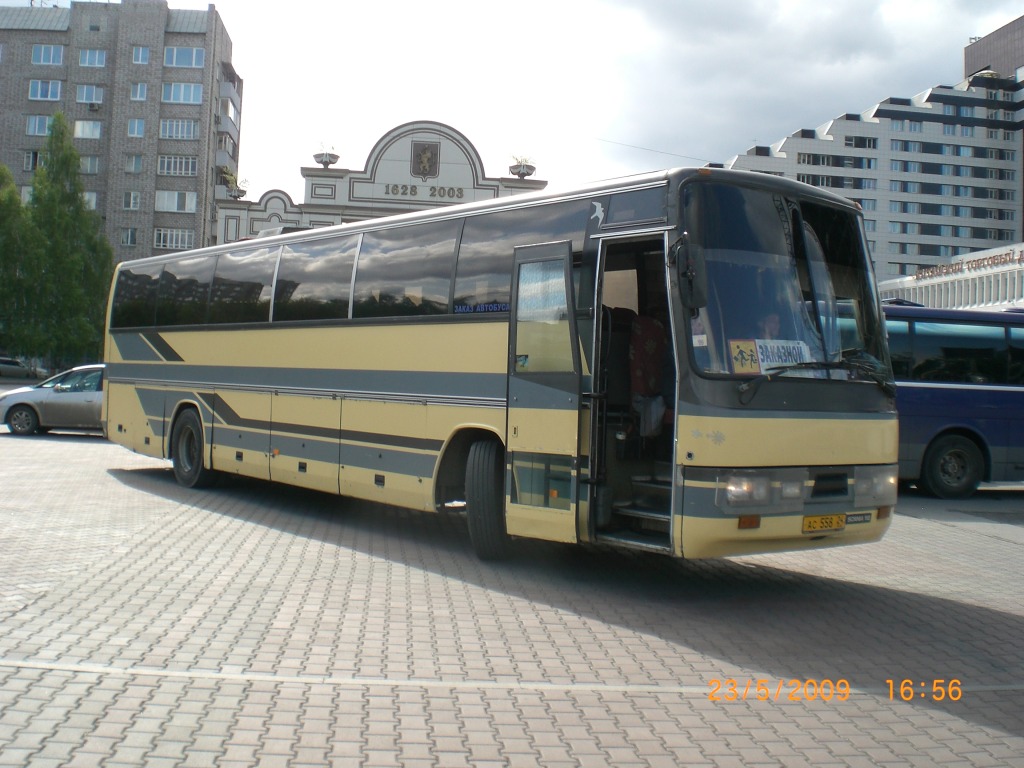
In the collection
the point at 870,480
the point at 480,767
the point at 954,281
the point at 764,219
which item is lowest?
the point at 480,767

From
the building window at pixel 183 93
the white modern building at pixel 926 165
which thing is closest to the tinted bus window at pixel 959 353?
the building window at pixel 183 93

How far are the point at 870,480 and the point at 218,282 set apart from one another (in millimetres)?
9555

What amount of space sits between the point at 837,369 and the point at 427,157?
3612cm

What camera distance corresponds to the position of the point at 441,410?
401 inches

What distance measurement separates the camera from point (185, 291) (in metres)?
15.3

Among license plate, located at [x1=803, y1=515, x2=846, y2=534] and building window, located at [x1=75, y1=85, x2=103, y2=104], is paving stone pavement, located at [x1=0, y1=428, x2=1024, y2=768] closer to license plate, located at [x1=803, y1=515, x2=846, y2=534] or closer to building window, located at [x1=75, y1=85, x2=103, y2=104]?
license plate, located at [x1=803, y1=515, x2=846, y2=534]

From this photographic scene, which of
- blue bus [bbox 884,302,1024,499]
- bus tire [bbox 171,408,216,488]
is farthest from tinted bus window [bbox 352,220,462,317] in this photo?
blue bus [bbox 884,302,1024,499]

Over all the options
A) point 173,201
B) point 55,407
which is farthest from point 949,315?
point 173,201

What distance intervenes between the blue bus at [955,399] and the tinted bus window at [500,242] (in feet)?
29.8

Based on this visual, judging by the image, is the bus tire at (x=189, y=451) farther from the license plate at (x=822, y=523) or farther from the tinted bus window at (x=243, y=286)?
the license plate at (x=822, y=523)

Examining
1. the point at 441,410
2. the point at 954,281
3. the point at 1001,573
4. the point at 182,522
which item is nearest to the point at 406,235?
the point at 441,410

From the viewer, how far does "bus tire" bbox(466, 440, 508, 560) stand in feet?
31.2

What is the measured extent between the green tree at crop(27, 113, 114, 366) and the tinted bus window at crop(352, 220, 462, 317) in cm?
5374

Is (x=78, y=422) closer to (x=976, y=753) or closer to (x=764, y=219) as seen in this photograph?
(x=764, y=219)
